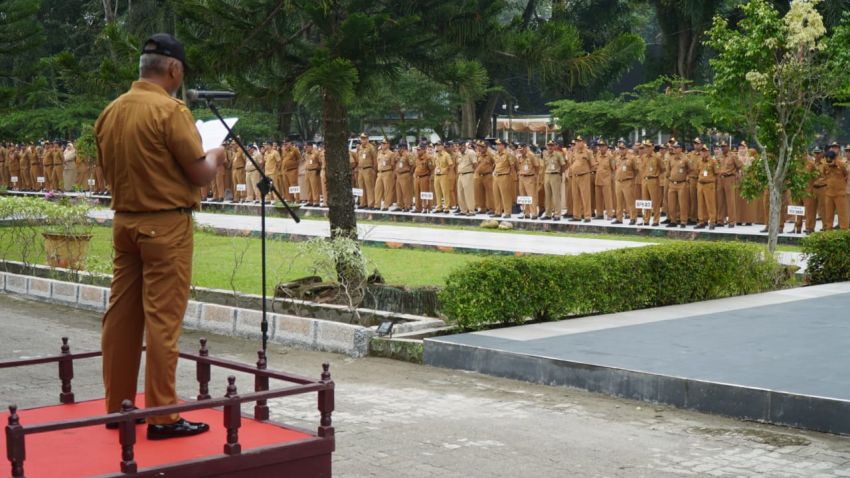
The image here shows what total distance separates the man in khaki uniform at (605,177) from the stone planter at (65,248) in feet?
41.6

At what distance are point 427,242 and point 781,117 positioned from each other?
675 centimetres

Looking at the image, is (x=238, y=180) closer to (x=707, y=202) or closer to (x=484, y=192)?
(x=484, y=192)

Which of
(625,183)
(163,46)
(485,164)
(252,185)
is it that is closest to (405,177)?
(485,164)

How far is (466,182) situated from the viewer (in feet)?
91.4

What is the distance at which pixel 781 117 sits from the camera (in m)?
16.8

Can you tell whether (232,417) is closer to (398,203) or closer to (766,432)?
(766,432)

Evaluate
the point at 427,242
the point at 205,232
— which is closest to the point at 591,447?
the point at 427,242

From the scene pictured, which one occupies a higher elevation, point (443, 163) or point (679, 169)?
point (443, 163)

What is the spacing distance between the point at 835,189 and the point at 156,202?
62.6 ft

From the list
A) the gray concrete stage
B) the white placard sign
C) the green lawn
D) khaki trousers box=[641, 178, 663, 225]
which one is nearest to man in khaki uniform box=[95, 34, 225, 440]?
the gray concrete stage

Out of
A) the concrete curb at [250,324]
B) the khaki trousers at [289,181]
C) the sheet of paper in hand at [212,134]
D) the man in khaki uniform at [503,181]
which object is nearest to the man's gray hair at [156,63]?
the sheet of paper in hand at [212,134]

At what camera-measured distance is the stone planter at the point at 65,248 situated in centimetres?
1590

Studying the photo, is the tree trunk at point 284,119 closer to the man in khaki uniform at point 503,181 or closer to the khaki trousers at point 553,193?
the man in khaki uniform at point 503,181

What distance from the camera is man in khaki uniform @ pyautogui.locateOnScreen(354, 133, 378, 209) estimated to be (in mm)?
30250
